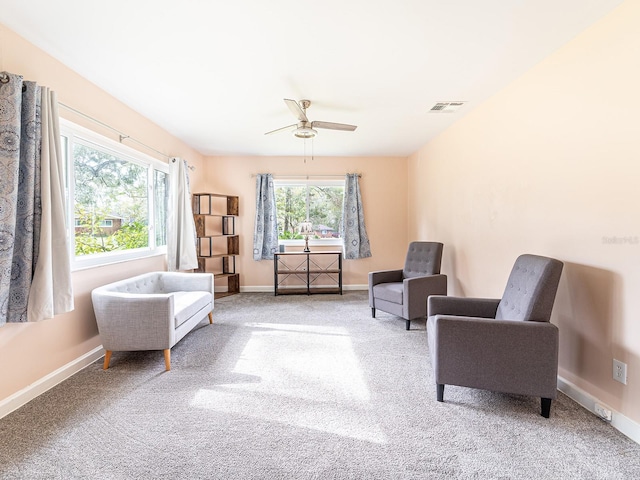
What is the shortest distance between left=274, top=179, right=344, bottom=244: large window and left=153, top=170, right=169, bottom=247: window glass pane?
1.94 metres

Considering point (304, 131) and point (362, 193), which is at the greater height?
point (304, 131)

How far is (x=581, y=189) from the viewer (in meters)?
1.95

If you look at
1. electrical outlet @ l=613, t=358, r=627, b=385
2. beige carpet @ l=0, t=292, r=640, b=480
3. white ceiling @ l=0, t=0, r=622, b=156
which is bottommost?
beige carpet @ l=0, t=292, r=640, b=480

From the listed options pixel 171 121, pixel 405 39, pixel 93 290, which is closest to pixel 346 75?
pixel 405 39

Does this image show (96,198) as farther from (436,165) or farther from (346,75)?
(436,165)

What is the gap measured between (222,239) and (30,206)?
11.4ft

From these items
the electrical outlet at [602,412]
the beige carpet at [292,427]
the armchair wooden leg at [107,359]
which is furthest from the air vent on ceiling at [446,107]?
the armchair wooden leg at [107,359]

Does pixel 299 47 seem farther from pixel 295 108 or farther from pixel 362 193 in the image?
pixel 362 193

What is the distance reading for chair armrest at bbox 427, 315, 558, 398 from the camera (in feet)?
5.82

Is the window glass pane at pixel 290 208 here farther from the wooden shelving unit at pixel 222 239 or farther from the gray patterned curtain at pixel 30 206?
the gray patterned curtain at pixel 30 206

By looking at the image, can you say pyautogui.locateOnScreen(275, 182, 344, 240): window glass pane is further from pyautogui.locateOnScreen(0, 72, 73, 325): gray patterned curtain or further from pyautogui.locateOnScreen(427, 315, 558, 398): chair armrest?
pyautogui.locateOnScreen(427, 315, 558, 398): chair armrest

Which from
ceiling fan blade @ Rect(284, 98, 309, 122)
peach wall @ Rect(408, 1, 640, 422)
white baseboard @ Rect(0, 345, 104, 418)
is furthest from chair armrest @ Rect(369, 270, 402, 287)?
white baseboard @ Rect(0, 345, 104, 418)

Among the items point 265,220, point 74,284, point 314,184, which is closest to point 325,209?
point 314,184

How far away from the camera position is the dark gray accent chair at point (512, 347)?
1778 mm
